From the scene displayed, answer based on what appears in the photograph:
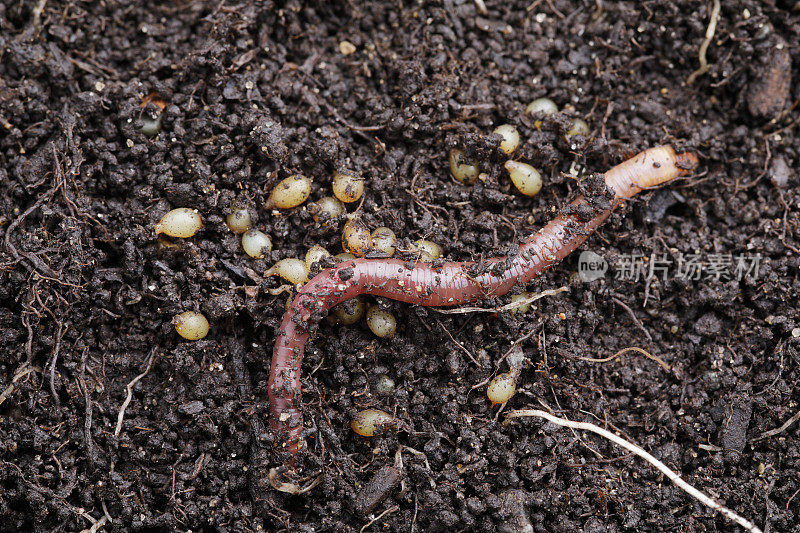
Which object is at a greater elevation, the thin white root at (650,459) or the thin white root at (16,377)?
the thin white root at (16,377)

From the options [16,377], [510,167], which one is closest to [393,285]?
[510,167]

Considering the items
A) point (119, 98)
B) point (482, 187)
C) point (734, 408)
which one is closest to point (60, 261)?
point (119, 98)

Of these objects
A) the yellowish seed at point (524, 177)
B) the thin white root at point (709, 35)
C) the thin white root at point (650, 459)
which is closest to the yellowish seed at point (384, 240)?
the yellowish seed at point (524, 177)

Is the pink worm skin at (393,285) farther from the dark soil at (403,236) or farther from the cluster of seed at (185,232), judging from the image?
the cluster of seed at (185,232)

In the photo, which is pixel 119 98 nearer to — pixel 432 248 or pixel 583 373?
pixel 432 248

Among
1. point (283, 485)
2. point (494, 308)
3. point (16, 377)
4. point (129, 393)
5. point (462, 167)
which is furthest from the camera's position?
point (462, 167)

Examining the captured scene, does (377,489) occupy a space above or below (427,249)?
below

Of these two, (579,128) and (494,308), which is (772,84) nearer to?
(579,128)
